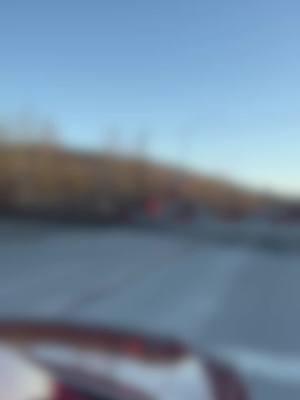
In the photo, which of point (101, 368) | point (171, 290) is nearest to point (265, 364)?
point (171, 290)

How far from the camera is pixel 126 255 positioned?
116cm

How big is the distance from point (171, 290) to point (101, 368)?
308mm

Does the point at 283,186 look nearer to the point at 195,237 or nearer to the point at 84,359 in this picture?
the point at 195,237

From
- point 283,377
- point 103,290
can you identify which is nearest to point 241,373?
point 283,377

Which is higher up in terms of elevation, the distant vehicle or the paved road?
the paved road

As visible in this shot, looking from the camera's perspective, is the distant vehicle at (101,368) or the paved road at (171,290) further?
the paved road at (171,290)

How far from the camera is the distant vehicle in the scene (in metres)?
0.79

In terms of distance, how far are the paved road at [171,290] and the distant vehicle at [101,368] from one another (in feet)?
0.18

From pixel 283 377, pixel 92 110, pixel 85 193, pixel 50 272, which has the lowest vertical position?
pixel 283 377

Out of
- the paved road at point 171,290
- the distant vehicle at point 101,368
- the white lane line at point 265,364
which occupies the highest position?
the paved road at point 171,290

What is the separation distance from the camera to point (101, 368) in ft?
2.80

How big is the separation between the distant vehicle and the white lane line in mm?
49

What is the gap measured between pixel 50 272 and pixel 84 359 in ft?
0.89

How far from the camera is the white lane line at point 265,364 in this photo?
40.3 inches
